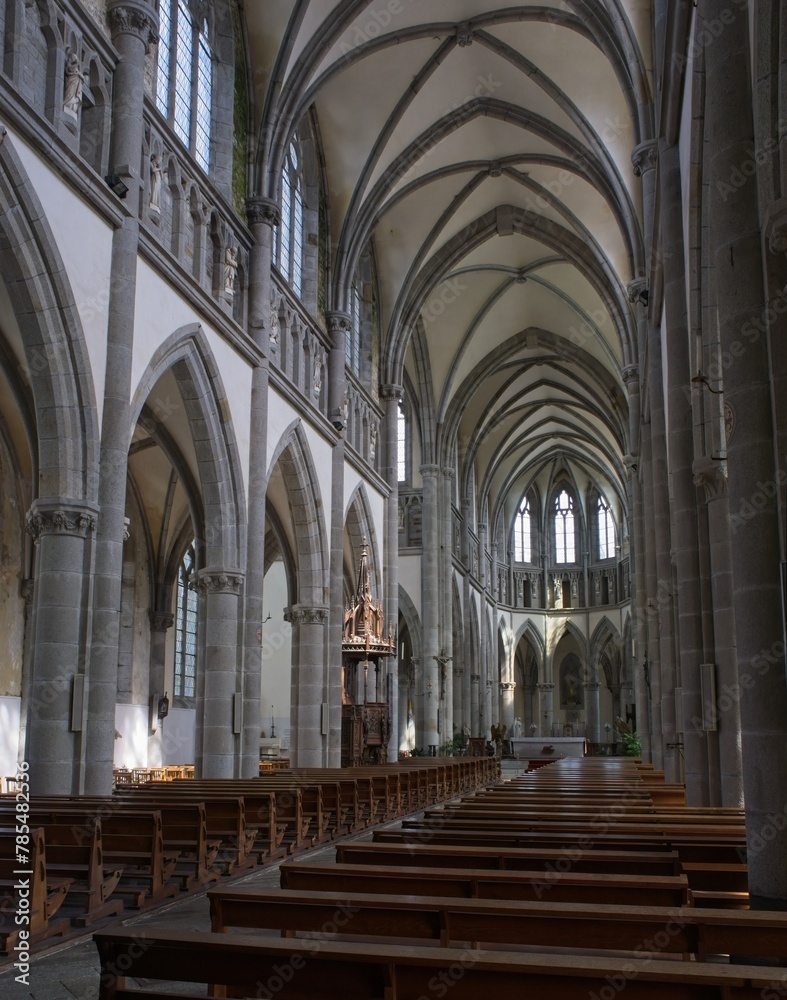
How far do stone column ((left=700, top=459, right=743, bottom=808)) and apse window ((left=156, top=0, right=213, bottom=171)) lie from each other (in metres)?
10.5

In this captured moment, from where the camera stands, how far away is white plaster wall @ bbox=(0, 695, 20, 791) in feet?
61.6

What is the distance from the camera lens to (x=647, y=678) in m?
25.1


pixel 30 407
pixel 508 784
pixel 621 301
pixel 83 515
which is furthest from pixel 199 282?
pixel 621 301

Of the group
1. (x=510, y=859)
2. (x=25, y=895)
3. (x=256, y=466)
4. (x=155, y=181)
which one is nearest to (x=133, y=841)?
(x=25, y=895)

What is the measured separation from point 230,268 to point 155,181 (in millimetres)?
2977

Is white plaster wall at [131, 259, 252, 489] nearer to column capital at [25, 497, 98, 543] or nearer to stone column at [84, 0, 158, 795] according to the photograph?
stone column at [84, 0, 158, 795]

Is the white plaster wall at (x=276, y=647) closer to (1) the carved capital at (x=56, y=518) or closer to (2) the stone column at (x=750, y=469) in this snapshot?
(1) the carved capital at (x=56, y=518)

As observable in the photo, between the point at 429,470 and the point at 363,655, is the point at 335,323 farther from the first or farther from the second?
the point at 429,470

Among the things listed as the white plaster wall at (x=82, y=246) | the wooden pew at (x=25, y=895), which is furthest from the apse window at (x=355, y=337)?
the wooden pew at (x=25, y=895)

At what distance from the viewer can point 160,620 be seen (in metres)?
25.8

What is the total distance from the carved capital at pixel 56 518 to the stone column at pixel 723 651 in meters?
7.10

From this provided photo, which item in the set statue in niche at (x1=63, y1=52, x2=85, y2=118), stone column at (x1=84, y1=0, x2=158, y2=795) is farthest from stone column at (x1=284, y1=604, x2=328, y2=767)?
statue in niche at (x1=63, y1=52, x2=85, y2=118)

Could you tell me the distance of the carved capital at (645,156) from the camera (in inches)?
636

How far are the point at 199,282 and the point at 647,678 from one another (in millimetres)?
14916
